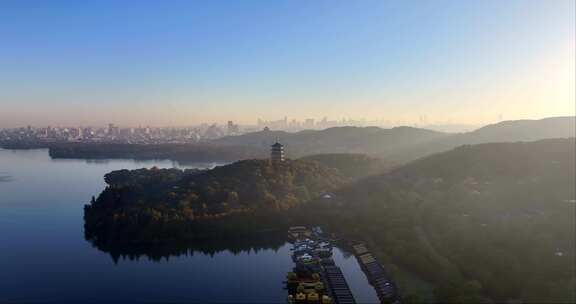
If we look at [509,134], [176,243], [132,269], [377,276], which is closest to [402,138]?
[509,134]

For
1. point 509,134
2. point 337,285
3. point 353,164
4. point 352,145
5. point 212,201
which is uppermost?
point 509,134

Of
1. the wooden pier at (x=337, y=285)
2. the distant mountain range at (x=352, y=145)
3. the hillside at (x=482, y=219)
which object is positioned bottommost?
the wooden pier at (x=337, y=285)

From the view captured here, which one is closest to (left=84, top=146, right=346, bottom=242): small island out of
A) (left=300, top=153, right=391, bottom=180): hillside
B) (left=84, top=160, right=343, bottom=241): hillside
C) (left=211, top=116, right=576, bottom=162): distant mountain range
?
(left=84, top=160, right=343, bottom=241): hillside

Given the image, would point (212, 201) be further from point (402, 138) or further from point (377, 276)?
point (402, 138)

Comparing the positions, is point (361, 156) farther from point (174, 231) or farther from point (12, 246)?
point (12, 246)

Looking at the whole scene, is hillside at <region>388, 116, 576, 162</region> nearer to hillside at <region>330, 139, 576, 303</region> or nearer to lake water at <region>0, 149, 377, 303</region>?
hillside at <region>330, 139, 576, 303</region>

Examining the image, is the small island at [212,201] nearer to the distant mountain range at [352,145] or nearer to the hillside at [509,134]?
the hillside at [509,134]

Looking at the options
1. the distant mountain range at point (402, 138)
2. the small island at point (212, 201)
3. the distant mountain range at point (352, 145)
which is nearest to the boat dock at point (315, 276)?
the small island at point (212, 201)
